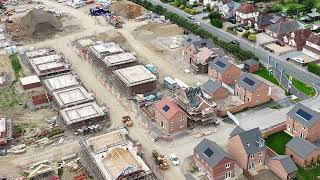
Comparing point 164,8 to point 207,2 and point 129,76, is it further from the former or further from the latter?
point 129,76

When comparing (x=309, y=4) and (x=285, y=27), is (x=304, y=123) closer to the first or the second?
(x=285, y=27)

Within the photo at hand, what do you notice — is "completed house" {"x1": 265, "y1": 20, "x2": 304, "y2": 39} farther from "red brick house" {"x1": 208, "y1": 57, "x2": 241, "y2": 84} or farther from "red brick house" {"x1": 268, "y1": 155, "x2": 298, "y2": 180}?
"red brick house" {"x1": 268, "y1": 155, "x2": 298, "y2": 180}

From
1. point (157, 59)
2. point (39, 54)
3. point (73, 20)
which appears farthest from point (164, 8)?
point (39, 54)

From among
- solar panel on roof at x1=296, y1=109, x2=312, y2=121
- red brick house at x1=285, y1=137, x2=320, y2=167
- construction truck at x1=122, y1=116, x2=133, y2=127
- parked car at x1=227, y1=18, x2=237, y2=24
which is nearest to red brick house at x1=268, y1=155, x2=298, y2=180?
red brick house at x1=285, y1=137, x2=320, y2=167

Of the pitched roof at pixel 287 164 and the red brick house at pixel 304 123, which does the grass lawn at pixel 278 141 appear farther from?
the pitched roof at pixel 287 164

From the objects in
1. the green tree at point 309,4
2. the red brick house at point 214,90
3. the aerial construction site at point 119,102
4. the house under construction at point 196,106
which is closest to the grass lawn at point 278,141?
the aerial construction site at point 119,102

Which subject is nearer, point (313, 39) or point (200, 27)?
point (313, 39)
